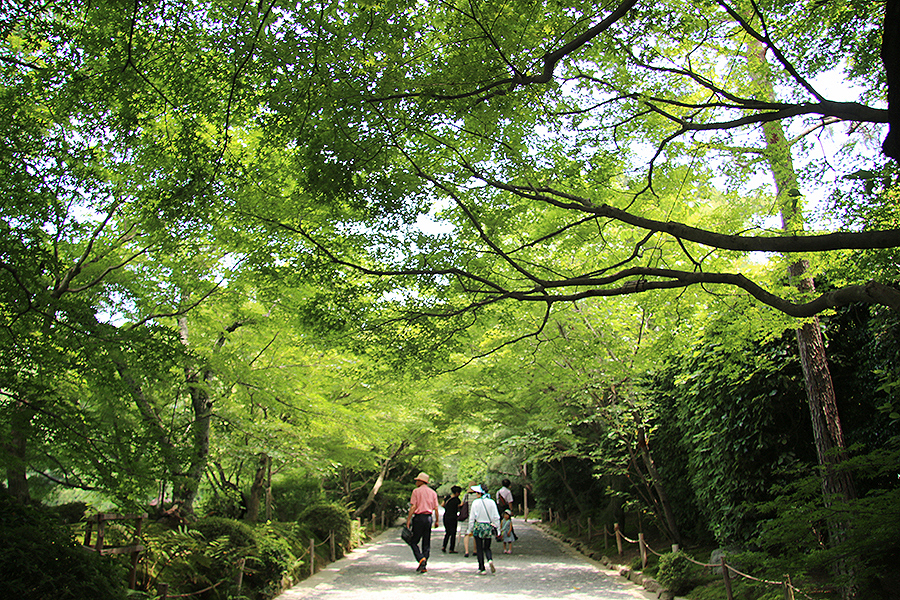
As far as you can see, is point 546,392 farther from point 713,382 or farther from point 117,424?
point 117,424

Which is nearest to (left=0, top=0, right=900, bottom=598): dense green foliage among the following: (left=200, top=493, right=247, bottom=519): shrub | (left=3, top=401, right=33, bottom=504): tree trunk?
(left=3, top=401, right=33, bottom=504): tree trunk

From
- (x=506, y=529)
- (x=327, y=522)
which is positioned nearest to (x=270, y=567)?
(x=327, y=522)

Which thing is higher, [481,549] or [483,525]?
[483,525]

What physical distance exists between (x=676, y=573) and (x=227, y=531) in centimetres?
651

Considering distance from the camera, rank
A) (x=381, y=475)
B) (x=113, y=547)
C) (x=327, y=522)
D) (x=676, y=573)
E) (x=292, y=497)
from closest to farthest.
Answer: (x=113, y=547)
(x=676, y=573)
(x=327, y=522)
(x=292, y=497)
(x=381, y=475)

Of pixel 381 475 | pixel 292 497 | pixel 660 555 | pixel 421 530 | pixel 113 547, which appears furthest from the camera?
pixel 381 475

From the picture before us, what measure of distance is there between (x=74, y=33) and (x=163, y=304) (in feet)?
14.7

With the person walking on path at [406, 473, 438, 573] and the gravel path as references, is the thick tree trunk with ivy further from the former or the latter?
the person walking on path at [406, 473, 438, 573]

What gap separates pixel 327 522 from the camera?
13.5m

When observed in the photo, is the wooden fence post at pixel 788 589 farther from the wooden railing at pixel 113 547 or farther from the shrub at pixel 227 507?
the shrub at pixel 227 507

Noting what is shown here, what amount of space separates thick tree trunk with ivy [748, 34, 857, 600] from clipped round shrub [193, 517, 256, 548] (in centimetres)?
757

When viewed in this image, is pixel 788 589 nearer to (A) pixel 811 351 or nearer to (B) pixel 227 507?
(A) pixel 811 351

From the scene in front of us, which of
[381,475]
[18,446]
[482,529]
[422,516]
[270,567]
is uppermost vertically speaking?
[18,446]

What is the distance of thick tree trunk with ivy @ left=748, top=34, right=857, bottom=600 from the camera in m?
6.95
